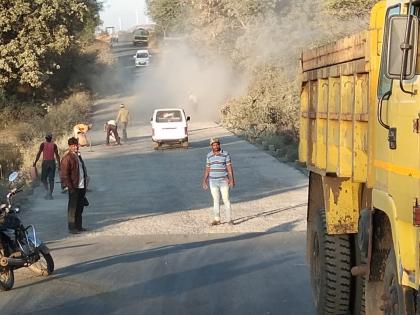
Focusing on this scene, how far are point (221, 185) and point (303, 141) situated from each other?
282 inches

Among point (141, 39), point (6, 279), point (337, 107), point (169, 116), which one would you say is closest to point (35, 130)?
point (169, 116)

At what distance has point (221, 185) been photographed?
654 inches

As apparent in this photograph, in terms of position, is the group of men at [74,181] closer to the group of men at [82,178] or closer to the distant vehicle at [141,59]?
the group of men at [82,178]

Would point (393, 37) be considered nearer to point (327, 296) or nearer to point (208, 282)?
point (327, 296)

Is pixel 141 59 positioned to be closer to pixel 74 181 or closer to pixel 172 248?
pixel 74 181

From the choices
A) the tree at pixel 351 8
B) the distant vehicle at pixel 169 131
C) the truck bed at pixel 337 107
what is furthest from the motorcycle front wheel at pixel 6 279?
the tree at pixel 351 8

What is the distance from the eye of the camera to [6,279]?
10602 millimetres

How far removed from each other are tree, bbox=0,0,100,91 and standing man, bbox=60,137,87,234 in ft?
92.0

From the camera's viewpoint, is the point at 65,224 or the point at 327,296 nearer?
the point at 327,296

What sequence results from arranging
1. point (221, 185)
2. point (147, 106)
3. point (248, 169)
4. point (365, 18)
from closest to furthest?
point (221, 185) → point (248, 169) → point (365, 18) → point (147, 106)

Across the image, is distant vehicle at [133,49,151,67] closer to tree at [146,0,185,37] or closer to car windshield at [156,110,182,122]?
tree at [146,0,185,37]

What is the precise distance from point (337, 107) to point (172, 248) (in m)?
6.99

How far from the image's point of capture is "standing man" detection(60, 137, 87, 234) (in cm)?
1596

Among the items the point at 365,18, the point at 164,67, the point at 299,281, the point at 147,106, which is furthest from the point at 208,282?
the point at 164,67
